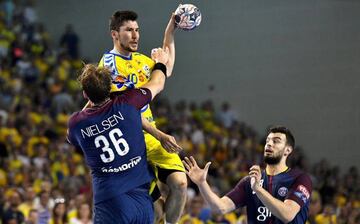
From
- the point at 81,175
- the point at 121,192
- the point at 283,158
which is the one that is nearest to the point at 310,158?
the point at 81,175

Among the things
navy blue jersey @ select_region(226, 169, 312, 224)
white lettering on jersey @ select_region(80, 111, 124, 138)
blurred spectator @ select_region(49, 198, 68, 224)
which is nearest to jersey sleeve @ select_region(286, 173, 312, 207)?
navy blue jersey @ select_region(226, 169, 312, 224)

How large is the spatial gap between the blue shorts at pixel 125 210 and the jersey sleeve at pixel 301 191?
1.57 meters

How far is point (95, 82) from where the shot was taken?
6.98 metres

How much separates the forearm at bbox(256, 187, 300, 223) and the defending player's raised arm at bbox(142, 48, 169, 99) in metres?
1.34

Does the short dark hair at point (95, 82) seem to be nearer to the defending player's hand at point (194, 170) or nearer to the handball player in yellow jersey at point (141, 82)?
the handball player in yellow jersey at point (141, 82)

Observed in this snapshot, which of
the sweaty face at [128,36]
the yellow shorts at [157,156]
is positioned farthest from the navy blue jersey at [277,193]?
the sweaty face at [128,36]

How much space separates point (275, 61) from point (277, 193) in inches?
557

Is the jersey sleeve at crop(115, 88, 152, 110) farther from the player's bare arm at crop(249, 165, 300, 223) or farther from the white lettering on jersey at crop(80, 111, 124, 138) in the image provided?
the player's bare arm at crop(249, 165, 300, 223)

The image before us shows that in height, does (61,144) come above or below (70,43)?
below

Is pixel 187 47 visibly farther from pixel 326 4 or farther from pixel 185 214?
pixel 185 214

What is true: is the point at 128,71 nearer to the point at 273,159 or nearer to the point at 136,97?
the point at 136,97

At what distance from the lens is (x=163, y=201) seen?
8.34 metres

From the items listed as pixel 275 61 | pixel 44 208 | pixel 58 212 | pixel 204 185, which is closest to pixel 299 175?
pixel 204 185

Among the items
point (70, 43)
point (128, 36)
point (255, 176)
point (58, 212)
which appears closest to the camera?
point (255, 176)
